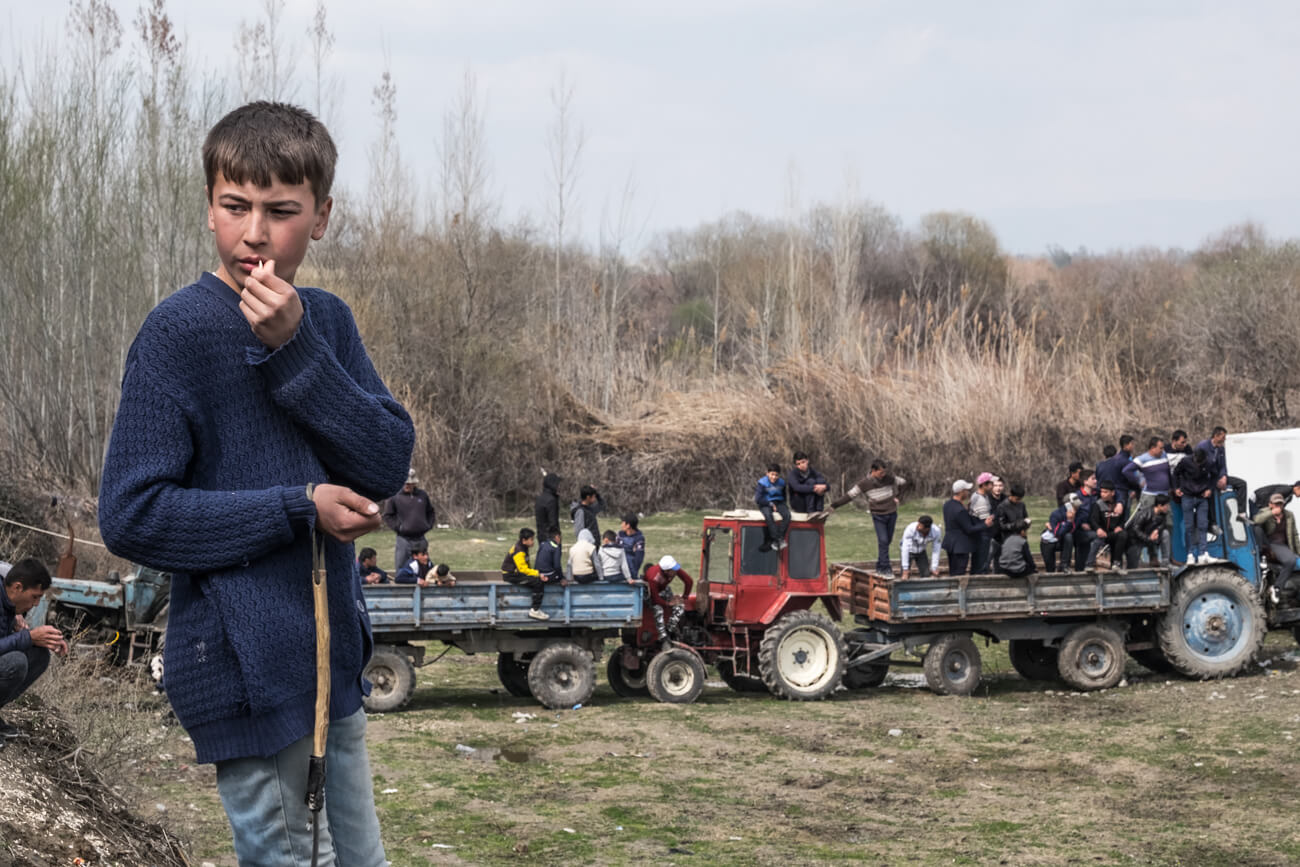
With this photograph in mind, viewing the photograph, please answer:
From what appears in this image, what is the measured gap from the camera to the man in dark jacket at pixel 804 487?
18281mm

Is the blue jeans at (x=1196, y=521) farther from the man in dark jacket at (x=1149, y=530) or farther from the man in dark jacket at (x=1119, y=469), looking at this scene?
the man in dark jacket at (x=1119, y=469)

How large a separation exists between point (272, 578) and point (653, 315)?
2901 inches

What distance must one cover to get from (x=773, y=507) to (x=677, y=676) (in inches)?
88.9

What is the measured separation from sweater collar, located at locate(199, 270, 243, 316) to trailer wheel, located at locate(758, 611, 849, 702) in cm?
1336

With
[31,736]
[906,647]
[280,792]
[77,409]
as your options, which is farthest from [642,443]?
[280,792]

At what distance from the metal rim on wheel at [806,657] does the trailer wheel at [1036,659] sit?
2922 mm

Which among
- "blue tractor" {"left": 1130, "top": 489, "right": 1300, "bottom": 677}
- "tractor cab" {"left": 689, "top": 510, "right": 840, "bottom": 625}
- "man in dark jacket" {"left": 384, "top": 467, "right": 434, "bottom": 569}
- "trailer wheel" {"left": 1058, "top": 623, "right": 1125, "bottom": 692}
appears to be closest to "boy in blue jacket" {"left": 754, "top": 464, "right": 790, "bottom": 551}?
"tractor cab" {"left": 689, "top": 510, "right": 840, "bottom": 625}

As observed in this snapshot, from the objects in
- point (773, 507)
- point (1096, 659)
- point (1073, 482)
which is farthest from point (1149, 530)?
point (773, 507)

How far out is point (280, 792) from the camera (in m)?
2.32

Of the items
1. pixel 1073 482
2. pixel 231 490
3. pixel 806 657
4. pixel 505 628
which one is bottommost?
pixel 806 657

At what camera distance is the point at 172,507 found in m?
2.21

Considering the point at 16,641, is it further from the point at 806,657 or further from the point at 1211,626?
the point at 1211,626

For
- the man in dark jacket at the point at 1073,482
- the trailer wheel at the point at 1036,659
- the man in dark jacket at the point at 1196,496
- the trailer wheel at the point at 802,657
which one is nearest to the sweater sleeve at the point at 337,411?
the trailer wheel at the point at 802,657

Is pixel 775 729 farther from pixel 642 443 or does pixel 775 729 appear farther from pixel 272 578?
pixel 642 443
